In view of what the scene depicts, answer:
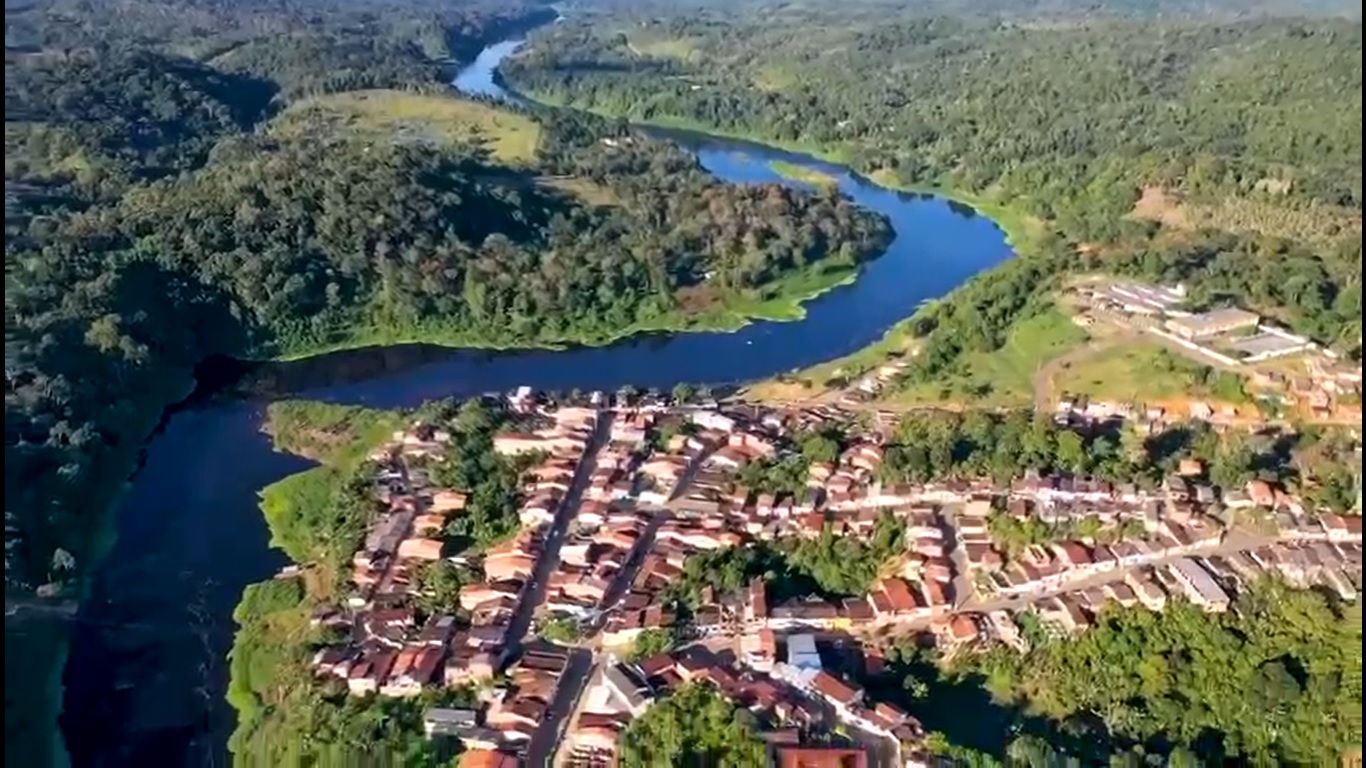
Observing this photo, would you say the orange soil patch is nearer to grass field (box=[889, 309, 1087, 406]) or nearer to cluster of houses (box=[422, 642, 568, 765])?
grass field (box=[889, 309, 1087, 406])

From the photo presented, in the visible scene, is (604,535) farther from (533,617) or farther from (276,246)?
(276,246)

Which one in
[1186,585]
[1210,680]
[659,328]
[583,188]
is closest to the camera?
[1210,680]

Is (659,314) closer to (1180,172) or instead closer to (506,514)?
(506,514)

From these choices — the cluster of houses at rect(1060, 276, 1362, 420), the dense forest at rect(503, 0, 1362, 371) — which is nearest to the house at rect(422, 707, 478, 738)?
the dense forest at rect(503, 0, 1362, 371)

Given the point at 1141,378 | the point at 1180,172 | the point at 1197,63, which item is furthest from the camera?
the point at 1197,63

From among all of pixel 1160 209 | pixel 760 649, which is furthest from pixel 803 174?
pixel 760 649

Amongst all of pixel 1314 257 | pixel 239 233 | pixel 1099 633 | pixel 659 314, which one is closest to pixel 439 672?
pixel 1099 633

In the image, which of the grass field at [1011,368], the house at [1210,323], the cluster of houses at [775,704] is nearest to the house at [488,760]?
the cluster of houses at [775,704]
